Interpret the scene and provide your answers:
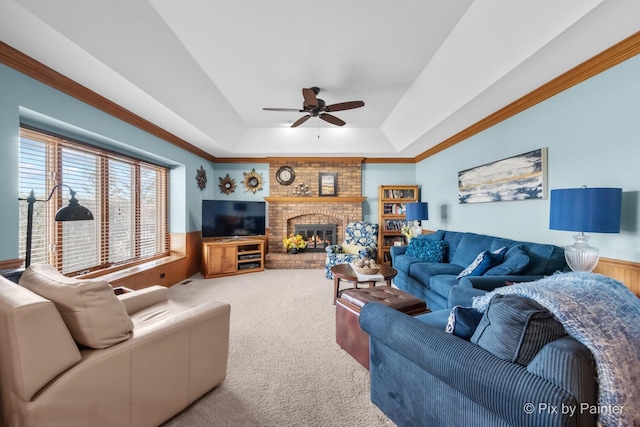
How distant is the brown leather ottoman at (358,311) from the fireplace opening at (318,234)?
3.49 m

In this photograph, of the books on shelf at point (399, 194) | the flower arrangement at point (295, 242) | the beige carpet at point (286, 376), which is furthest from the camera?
the books on shelf at point (399, 194)

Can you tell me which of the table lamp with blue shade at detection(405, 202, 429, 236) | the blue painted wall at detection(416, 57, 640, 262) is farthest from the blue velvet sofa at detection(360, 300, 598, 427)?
the table lamp with blue shade at detection(405, 202, 429, 236)

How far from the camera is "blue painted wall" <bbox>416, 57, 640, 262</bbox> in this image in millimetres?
1968

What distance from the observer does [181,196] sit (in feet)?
15.2

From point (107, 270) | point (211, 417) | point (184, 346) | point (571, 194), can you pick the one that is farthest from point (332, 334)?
point (107, 270)

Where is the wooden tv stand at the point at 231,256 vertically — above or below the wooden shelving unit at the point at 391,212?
below

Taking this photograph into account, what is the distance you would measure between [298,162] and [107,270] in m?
3.90

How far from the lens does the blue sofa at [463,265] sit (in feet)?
7.66

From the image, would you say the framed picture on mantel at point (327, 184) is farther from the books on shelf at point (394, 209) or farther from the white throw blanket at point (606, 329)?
the white throw blanket at point (606, 329)

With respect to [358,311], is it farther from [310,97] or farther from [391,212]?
[391,212]

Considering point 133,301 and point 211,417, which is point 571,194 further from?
point 133,301

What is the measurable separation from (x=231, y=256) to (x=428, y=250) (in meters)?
3.52

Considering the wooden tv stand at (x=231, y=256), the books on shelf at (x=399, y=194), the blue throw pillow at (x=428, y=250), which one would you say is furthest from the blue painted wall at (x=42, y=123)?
the books on shelf at (x=399, y=194)

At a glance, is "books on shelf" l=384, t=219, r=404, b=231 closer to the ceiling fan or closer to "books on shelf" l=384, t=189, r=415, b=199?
"books on shelf" l=384, t=189, r=415, b=199
